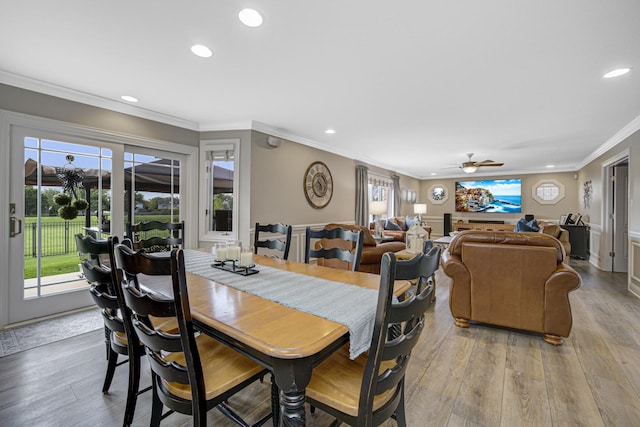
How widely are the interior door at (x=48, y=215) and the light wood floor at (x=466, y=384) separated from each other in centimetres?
78

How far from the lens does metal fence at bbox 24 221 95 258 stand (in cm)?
279

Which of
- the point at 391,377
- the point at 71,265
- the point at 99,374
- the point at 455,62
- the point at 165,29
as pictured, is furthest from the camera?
the point at 71,265

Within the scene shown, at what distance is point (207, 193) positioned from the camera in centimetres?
414

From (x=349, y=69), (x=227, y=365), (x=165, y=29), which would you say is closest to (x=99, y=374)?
(x=227, y=365)

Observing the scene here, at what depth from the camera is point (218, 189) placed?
415 cm

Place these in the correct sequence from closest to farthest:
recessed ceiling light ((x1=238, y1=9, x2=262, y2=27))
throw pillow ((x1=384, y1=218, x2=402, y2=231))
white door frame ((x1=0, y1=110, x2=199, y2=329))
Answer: recessed ceiling light ((x1=238, y1=9, x2=262, y2=27))
white door frame ((x1=0, y1=110, x2=199, y2=329))
throw pillow ((x1=384, y1=218, x2=402, y2=231))

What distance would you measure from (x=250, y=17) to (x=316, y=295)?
176cm

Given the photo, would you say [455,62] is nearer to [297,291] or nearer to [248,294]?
[297,291]

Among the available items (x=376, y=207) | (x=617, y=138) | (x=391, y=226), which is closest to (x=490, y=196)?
(x=391, y=226)

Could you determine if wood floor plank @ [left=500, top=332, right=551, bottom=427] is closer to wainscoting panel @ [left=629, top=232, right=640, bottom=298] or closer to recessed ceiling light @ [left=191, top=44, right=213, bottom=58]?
wainscoting panel @ [left=629, top=232, right=640, bottom=298]

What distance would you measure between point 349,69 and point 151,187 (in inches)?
118

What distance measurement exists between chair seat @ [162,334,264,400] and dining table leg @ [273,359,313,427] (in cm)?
32

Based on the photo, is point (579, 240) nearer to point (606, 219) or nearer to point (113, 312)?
point (606, 219)

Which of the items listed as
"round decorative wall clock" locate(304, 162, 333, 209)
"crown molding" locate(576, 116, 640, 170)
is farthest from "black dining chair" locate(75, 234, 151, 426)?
"crown molding" locate(576, 116, 640, 170)
